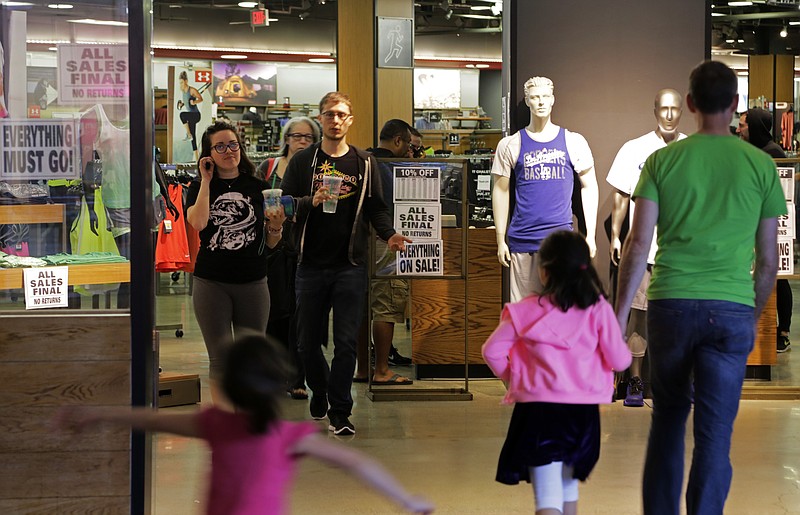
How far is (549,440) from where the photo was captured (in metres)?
3.16

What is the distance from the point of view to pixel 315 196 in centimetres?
538

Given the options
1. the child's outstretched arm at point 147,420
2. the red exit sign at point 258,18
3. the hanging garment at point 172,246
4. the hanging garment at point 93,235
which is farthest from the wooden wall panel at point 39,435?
the red exit sign at point 258,18

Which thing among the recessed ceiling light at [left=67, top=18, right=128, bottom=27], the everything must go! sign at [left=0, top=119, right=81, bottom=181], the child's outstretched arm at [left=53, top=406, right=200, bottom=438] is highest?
the recessed ceiling light at [left=67, top=18, right=128, bottom=27]

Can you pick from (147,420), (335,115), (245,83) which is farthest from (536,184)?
(245,83)

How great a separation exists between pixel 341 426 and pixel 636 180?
87.0 inches

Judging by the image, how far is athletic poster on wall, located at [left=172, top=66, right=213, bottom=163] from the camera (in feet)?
32.6

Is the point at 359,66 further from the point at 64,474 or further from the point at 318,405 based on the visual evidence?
the point at 64,474

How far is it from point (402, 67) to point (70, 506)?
7936 mm

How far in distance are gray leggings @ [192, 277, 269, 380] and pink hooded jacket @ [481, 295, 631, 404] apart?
2.07 metres

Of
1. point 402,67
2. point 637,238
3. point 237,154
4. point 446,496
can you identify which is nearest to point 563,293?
point 637,238

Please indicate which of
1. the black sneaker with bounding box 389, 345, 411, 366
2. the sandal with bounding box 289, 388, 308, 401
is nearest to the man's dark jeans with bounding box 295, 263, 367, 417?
the sandal with bounding box 289, 388, 308, 401

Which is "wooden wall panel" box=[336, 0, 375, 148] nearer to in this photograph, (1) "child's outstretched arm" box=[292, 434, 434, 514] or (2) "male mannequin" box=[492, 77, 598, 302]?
(2) "male mannequin" box=[492, 77, 598, 302]

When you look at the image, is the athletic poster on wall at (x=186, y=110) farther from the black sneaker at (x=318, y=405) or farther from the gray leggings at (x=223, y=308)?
the gray leggings at (x=223, y=308)

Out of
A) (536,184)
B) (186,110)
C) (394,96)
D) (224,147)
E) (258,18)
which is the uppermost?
(258,18)
